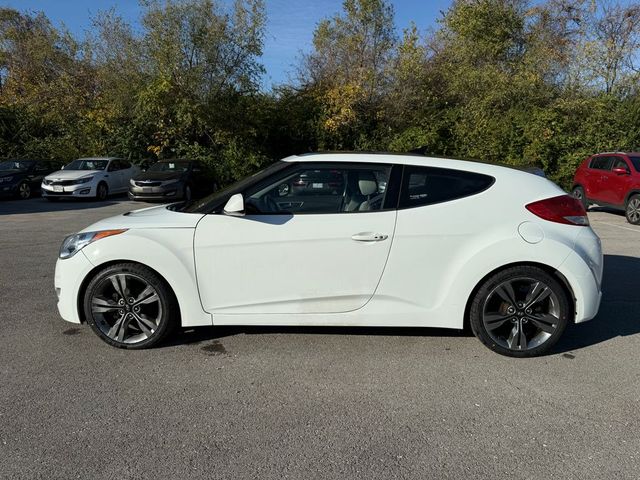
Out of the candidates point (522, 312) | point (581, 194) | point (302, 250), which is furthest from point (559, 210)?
point (581, 194)

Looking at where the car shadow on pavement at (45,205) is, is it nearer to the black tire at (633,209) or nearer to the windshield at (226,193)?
the windshield at (226,193)

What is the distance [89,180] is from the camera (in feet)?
53.0

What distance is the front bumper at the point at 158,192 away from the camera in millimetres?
15859

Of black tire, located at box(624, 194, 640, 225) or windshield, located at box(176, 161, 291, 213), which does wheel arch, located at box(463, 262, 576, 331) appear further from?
black tire, located at box(624, 194, 640, 225)

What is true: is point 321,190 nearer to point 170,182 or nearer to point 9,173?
point 170,182

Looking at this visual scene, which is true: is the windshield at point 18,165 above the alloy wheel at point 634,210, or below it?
above

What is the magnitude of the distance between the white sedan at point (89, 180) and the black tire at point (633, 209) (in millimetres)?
15055

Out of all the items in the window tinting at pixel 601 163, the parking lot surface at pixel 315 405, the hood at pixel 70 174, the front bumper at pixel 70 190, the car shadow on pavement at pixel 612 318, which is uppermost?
the window tinting at pixel 601 163

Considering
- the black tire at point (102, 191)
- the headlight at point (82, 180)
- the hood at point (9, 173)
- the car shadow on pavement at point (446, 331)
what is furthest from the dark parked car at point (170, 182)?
the car shadow on pavement at point (446, 331)

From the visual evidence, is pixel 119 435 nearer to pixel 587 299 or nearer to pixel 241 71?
pixel 587 299

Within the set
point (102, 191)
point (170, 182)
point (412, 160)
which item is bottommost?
point (102, 191)

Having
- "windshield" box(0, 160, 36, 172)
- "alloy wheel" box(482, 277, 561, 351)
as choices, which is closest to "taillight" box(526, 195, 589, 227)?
"alloy wheel" box(482, 277, 561, 351)

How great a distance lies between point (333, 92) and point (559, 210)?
18.4 meters

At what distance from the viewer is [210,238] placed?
3936 mm
